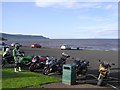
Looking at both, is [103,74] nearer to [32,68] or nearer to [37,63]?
[32,68]

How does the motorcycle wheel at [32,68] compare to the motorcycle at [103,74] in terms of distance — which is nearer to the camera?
the motorcycle at [103,74]

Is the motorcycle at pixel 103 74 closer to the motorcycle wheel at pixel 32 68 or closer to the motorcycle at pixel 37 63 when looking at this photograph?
the motorcycle wheel at pixel 32 68

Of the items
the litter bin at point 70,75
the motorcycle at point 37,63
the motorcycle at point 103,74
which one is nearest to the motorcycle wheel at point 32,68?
the motorcycle at point 37,63

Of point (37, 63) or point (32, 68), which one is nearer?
point (32, 68)

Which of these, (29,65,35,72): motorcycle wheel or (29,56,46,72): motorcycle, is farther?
(29,56,46,72): motorcycle

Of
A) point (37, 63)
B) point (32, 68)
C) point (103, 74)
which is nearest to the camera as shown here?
point (103, 74)

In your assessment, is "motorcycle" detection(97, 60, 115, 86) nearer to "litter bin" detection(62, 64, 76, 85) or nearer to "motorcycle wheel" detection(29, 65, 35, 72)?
"litter bin" detection(62, 64, 76, 85)

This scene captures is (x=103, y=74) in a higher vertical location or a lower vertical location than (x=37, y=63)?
lower

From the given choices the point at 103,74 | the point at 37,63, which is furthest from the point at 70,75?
the point at 37,63

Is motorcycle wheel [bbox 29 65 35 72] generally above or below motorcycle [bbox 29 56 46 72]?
below

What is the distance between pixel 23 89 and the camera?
477 inches

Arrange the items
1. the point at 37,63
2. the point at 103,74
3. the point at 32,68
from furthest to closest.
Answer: the point at 37,63
the point at 32,68
the point at 103,74

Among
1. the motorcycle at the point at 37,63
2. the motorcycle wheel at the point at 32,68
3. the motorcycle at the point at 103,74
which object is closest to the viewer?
the motorcycle at the point at 103,74

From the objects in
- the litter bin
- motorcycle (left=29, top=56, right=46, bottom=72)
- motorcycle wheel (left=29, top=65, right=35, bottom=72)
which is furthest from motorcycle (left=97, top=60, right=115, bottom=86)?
motorcycle (left=29, top=56, right=46, bottom=72)
